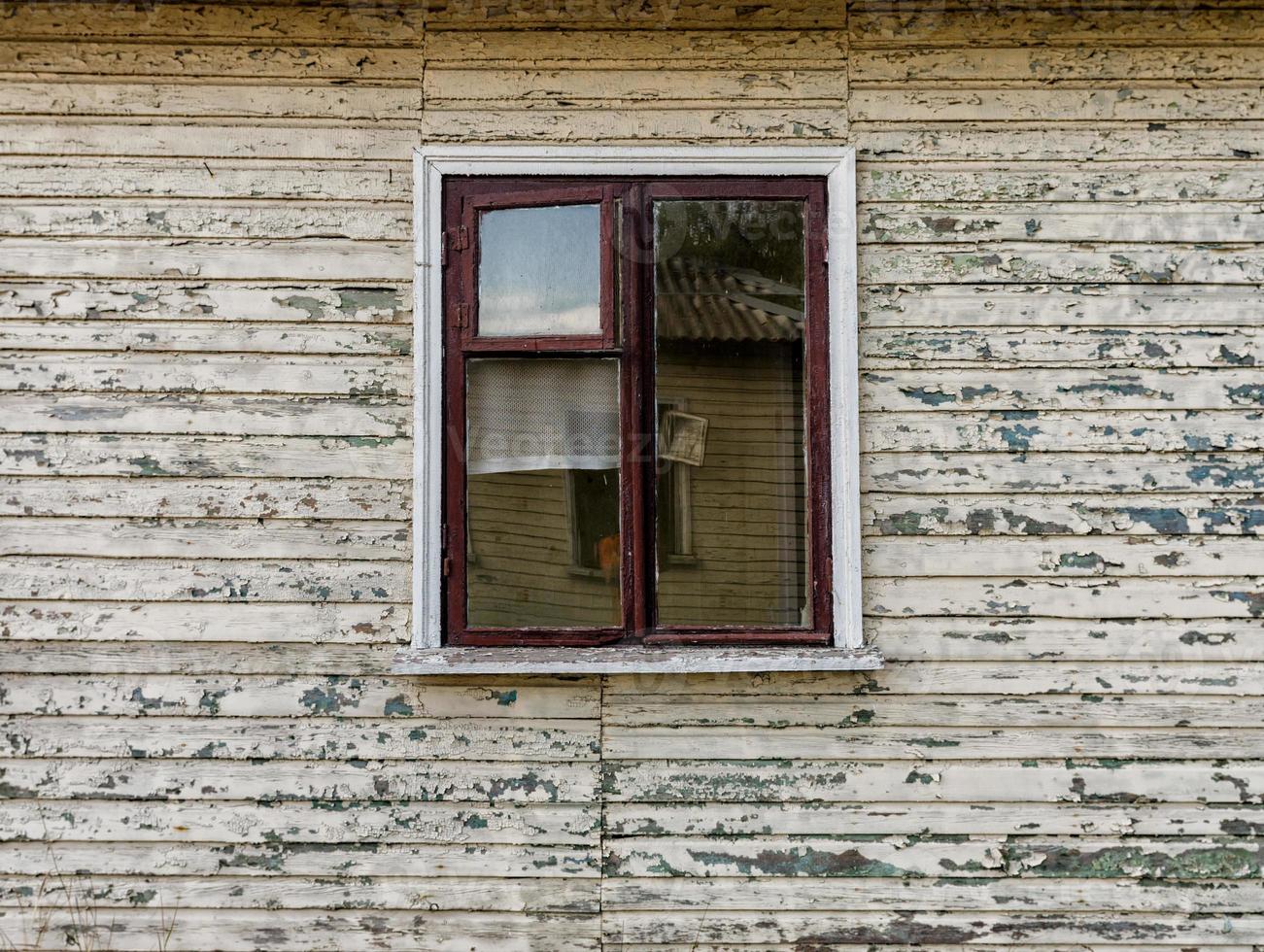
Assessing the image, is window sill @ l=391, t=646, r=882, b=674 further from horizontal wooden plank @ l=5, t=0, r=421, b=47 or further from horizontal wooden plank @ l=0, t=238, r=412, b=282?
horizontal wooden plank @ l=5, t=0, r=421, b=47

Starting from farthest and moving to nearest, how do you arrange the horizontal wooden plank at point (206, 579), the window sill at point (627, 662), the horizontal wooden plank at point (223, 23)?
the horizontal wooden plank at point (223, 23) < the horizontal wooden plank at point (206, 579) < the window sill at point (627, 662)

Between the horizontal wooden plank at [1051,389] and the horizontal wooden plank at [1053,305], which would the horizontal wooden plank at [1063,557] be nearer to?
the horizontal wooden plank at [1051,389]

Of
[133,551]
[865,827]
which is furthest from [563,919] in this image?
[133,551]

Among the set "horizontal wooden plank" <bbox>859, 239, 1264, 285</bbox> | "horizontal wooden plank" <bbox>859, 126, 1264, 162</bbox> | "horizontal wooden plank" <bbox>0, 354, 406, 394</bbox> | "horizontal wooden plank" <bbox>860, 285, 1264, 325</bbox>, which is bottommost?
"horizontal wooden plank" <bbox>0, 354, 406, 394</bbox>

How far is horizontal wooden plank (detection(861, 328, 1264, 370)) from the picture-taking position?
8.82ft

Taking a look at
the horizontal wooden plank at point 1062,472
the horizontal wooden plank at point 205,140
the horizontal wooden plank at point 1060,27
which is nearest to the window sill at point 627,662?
the horizontal wooden plank at point 1062,472

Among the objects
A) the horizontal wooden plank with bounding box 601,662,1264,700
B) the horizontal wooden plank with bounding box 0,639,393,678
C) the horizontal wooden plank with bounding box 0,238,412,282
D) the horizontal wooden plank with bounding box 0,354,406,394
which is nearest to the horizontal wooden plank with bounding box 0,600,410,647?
the horizontal wooden plank with bounding box 0,639,393,678

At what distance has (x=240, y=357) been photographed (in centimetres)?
271

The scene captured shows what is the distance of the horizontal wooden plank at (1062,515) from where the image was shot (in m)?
2.66

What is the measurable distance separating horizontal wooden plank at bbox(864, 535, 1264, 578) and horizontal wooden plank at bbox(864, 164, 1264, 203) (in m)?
0.77

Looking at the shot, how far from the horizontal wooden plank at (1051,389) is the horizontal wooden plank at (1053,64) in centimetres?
90

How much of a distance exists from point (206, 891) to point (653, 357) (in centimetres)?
204

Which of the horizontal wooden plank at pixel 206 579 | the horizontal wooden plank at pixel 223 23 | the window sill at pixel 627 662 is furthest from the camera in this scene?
the horizontal wooden plank at pixel 223 23

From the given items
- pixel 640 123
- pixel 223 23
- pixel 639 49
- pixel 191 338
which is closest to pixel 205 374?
pixel 191 338
